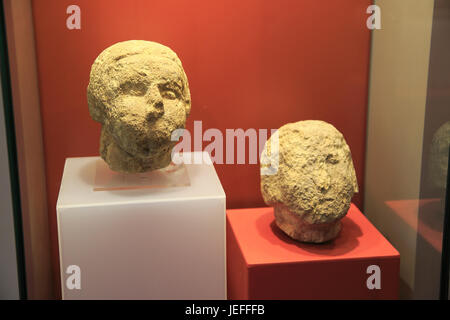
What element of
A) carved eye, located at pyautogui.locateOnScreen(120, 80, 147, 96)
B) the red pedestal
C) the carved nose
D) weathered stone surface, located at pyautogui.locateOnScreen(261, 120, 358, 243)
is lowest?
the red pedestal

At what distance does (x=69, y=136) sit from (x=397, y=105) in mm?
1491

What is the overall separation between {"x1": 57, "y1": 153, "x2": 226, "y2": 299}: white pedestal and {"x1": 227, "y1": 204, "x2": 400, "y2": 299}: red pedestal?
0.16 m

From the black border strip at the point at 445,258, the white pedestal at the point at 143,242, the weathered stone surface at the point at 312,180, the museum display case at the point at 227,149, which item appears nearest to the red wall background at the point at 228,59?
the museum display case at the point at 227,149

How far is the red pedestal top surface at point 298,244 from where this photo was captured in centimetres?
227

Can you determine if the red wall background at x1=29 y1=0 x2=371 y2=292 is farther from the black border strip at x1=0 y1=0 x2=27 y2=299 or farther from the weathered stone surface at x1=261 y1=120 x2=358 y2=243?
the black border strip at x1=0 y1=0 x2=27 y2=299

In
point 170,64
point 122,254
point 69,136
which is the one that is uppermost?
point 170,64

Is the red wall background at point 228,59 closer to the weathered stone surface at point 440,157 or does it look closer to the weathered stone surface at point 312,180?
the weathered stone surface at point 312,180

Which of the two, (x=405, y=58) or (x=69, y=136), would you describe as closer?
(x=405, y=58)

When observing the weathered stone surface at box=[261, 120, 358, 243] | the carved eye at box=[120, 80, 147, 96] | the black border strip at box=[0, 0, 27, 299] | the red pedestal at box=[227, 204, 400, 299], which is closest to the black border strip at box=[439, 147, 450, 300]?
the red pedestal at box=[227, 204, 400, 299]

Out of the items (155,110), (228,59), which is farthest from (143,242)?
(228,59)

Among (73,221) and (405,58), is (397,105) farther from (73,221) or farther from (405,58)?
(73,221)

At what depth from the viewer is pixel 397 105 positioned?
94.9 inches

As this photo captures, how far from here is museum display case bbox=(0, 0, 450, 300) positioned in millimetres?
2076
